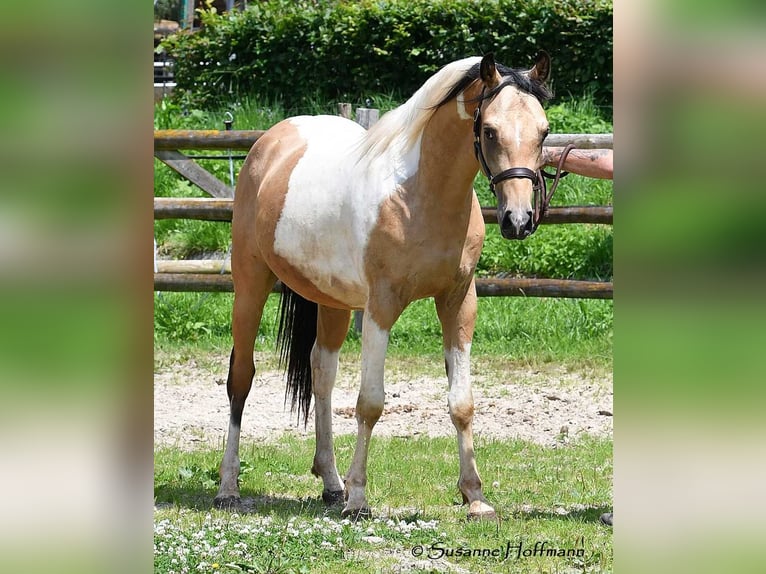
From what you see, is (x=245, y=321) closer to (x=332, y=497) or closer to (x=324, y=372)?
(x=324, y=372)

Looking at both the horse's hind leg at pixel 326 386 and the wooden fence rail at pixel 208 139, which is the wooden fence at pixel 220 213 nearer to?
the wooden fence rail at pixel 208 139

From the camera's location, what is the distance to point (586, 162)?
457 centimetres

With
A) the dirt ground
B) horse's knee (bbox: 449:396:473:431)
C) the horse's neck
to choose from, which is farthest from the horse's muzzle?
the dirt ground

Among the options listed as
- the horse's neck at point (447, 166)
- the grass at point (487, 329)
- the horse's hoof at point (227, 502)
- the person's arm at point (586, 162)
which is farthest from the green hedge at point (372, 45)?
the horse's hoof at point (227, 502)

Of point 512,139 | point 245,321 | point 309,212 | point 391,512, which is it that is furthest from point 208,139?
point 512,139

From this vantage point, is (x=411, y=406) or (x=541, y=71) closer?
(x=541, y=71)

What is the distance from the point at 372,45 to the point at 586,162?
7.09m

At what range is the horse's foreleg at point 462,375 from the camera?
4.11 metres

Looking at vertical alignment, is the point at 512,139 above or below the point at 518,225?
above

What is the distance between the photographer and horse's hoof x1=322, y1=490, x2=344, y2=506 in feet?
14.9

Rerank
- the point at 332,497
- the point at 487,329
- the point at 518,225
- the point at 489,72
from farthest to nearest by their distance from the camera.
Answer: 1. the point at 487,329
2. the point at 332,497
3. the point at 489,72
4. the point at 518,225
